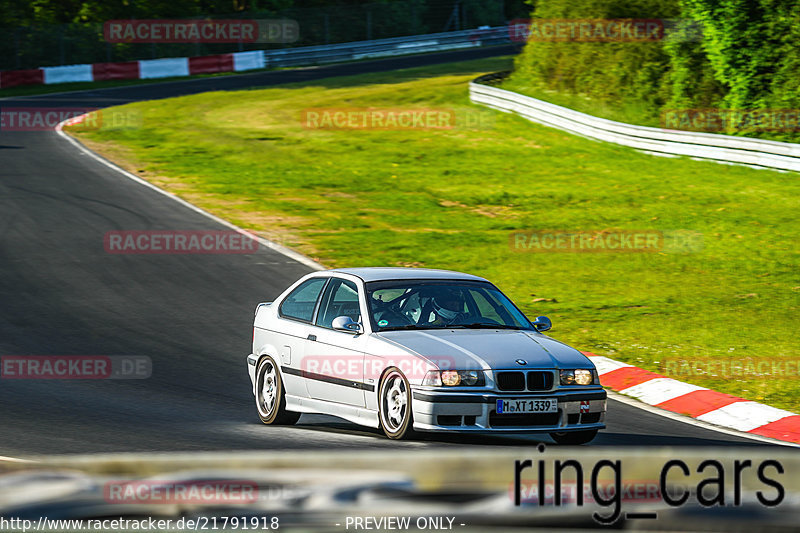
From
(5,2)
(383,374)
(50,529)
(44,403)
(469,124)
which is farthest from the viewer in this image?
(5,2)

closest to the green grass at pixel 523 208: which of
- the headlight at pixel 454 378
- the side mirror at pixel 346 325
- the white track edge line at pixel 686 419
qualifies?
the white track edge line at pixel 686 419

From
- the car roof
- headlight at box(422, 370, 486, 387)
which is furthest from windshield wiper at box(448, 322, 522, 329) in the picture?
headlight at box(422, 370, 486, 387)

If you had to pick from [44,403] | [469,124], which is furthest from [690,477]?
[469,124]

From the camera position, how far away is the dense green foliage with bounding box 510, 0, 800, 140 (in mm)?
26047

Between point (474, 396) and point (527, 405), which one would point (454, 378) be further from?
point (527, 405)

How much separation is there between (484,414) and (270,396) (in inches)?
96.1

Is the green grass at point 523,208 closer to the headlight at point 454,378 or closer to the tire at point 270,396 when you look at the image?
the headlight at point 454,378

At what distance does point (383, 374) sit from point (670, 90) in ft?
74.5

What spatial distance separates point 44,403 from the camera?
10.4 m

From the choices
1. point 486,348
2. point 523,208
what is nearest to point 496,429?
point 486,348

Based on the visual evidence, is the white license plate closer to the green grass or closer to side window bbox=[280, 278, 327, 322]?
side window bbox=[280, 278, 327, 322]

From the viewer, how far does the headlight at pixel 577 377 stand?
29.3 ft

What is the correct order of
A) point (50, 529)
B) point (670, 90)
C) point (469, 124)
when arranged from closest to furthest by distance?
point (50, 529) < point (670, 90) < point (469, 124)

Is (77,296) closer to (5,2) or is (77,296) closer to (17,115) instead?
(17,115)
